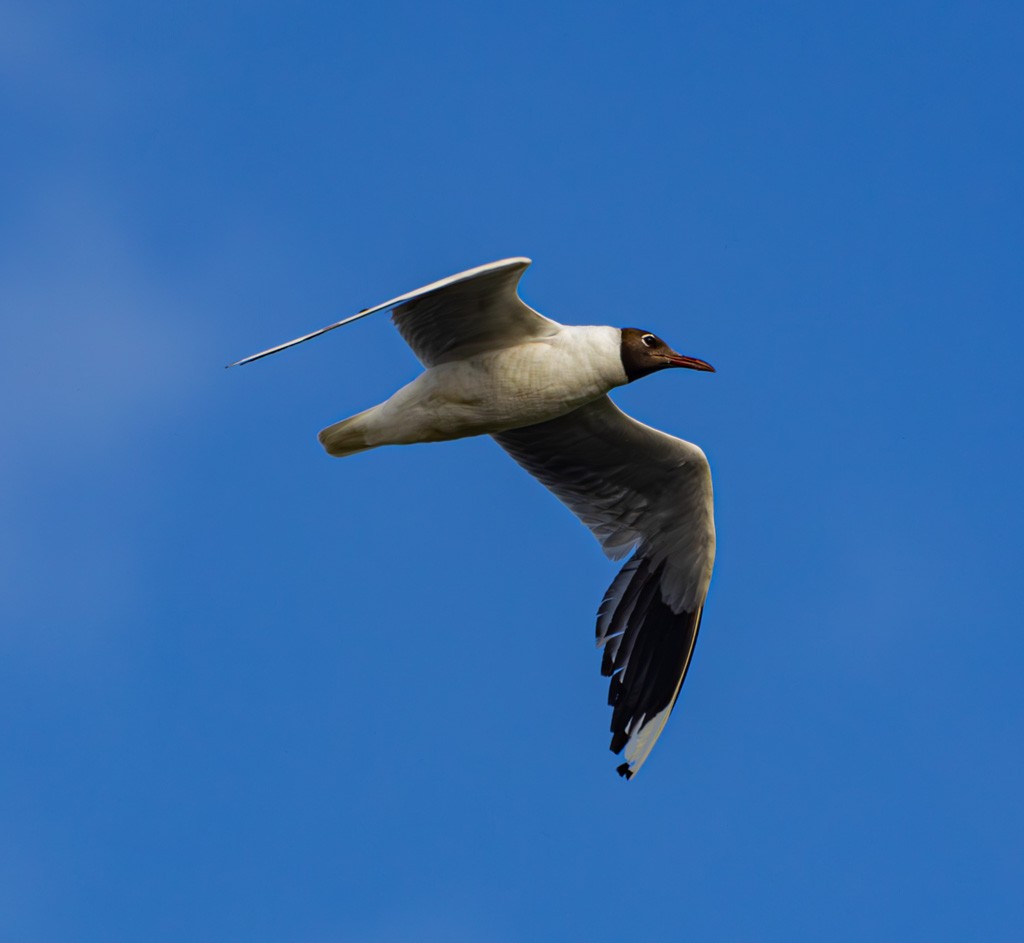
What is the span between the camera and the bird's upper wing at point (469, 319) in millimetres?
8172

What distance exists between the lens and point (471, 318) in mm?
8453

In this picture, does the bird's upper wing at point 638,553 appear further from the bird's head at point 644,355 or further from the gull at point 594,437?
the bird's head at point 644,355

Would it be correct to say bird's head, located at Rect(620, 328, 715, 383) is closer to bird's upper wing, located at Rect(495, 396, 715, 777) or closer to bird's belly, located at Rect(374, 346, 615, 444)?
bird's belly, located at Rect(374, 346, 615, 444)

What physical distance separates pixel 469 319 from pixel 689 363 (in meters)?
1.35

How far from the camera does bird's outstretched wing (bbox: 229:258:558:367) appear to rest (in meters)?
8.13

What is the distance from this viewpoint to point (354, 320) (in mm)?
7121

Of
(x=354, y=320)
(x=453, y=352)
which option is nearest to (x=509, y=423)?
(x=453, y=352)

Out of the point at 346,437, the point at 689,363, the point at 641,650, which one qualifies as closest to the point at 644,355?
the point at 689,363

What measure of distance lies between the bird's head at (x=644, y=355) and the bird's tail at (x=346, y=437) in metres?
1.56

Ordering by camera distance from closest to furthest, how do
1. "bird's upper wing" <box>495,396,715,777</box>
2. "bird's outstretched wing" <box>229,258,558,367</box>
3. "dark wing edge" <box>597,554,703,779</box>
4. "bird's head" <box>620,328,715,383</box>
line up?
"bird's outstretched wing" <box>229,258,558,367</box> < "bird's head" <box>620,328,715,383</box> < "bird's upper wing" <box>495,396,715,777</box> < "dark wing edge" <box>597,554,703,779</box>

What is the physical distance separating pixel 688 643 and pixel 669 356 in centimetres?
231

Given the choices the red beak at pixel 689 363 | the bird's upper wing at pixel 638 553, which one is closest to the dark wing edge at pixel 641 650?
the bird's upper wing at pixel 638 553

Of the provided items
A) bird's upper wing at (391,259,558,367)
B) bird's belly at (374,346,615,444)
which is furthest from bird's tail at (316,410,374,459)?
bird's upper wing at (391,259,558,367)

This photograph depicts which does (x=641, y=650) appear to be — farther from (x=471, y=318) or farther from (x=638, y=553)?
(x=471, y=318)
